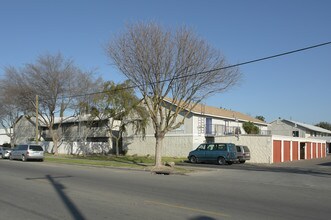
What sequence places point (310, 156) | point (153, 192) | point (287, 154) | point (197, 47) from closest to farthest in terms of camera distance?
point (153, 192) → point (197, 47) → point (287, 154) → point (310, 156)

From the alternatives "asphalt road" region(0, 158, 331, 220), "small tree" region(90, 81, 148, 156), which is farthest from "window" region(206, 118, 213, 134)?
"asphalt road" region(0, 158, 331, 220)

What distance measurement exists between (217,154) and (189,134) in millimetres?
10651

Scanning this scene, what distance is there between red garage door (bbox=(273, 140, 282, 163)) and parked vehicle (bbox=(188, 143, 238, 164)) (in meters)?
6.15

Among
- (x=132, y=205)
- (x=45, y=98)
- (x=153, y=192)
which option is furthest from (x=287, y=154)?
(x=132, y=205)

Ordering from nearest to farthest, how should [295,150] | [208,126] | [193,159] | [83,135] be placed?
[193,159] → [295,150] → [208,126] → [83,135]

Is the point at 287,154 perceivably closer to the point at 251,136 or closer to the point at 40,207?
the point at 251,136

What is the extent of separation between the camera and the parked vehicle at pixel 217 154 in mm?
34312

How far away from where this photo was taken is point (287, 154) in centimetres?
4275

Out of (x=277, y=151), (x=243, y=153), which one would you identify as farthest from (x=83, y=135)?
(x=277, y=151)

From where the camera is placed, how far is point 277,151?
39812 mm

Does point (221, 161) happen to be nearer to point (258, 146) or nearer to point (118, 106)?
point (258, 146)

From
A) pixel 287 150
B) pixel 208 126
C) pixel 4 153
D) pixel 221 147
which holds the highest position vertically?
pixel 208 126

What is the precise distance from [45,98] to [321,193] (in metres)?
34.8

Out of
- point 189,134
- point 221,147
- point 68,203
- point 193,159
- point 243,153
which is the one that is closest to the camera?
point 68,203
